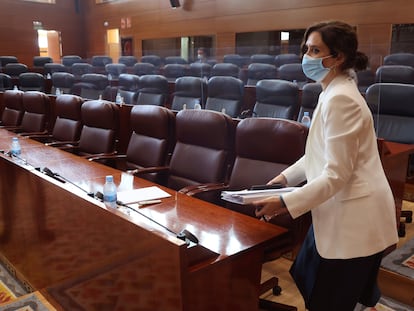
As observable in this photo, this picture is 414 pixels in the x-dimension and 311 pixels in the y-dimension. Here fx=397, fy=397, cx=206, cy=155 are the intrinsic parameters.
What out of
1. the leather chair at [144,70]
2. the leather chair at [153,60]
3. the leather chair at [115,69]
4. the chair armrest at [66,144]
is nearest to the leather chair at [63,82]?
the leather chair at [115,69]

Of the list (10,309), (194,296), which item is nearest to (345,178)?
(194,296)

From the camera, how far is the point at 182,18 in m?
9.28

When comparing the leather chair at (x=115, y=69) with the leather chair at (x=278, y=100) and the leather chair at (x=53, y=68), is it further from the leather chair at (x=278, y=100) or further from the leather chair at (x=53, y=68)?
the leather chair at (x=278, y=100)

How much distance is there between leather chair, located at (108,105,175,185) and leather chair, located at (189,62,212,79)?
3019 millimetres

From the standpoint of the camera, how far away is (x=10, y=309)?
6.91 feet

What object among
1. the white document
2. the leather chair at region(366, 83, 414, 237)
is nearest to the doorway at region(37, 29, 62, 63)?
the leather chair at region(366, 83, 414, 237)

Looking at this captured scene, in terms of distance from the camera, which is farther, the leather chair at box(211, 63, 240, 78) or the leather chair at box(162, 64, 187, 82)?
the leather chair at box(162, 64, 187, 82)

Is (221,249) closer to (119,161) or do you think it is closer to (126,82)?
(119,161)

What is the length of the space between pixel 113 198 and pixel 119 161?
1.50 metres

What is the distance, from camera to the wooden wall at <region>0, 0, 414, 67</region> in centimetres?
623

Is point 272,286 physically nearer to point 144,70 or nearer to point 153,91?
point 153,91

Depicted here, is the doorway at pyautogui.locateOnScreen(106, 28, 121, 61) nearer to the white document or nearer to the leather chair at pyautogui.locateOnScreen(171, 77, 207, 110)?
the leather chair at pyautogui.locateOnScreen(171, 77, 207, 110)

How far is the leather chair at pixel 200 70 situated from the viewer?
5.92 meters

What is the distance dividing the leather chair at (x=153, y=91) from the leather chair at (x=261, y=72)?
53.5 inches
